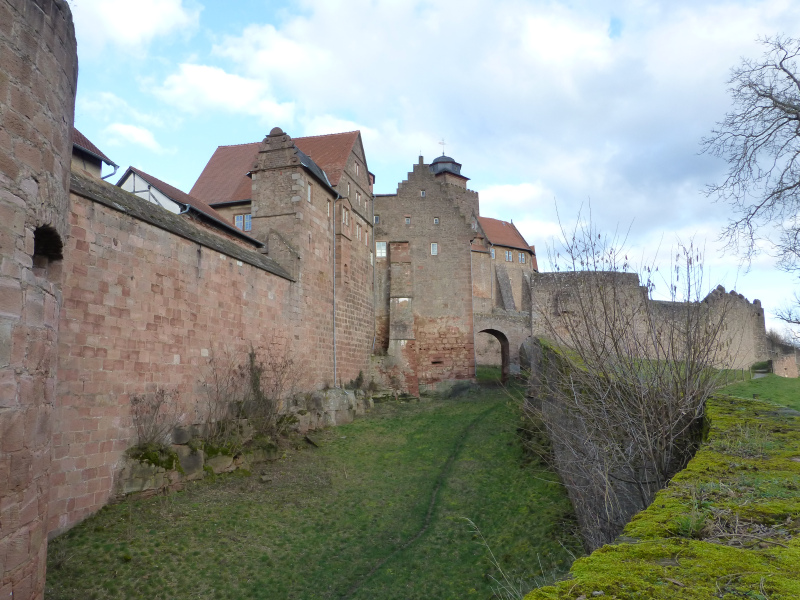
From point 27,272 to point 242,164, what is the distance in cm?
2007

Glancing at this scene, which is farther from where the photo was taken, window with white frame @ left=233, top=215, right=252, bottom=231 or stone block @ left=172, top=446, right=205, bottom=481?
window with white frame @ left=233, top=215, right=252, bottom=231

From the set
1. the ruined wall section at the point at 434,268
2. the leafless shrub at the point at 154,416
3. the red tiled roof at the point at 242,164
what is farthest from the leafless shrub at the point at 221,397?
the ruined wall section at the point at 434,268

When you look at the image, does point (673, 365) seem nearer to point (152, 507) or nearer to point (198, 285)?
point (152, 507)

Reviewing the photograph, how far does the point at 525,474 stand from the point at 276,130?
1348 centimetres

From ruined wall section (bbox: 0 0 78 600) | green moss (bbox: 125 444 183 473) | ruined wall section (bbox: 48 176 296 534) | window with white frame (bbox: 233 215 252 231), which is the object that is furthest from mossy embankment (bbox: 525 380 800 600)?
window with white frame (bbox: 233 215 252 231)

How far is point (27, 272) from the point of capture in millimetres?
4055

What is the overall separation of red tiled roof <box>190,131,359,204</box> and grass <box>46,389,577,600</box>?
456 inches

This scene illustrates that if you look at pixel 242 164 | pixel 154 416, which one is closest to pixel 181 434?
pixel 154 416

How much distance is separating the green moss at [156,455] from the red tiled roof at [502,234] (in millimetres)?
40706

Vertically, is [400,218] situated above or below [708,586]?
above

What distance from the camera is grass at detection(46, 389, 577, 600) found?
7.22 metres

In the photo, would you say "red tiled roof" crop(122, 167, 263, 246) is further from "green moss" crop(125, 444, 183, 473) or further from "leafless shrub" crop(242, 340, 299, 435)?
"green moss" crop(125, 444, 183, 473)

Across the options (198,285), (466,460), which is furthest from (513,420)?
(198,285)

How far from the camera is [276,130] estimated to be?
18.2m
